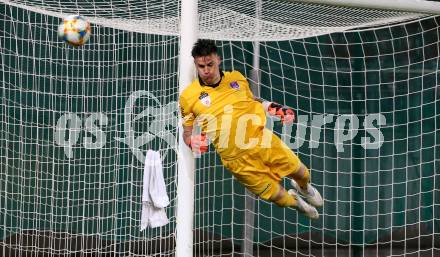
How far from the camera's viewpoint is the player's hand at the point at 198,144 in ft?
20.4

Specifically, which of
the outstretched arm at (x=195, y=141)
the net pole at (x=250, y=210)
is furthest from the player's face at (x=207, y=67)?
the net pole at (x=250, y=210)

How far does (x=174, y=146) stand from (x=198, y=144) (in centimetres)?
195

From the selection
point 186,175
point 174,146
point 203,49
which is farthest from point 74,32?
point 174,146

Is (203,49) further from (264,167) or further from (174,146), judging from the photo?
(174,146)

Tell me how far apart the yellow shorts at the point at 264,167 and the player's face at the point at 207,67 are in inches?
22.9

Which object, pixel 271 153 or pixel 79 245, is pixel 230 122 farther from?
pixel 79 245

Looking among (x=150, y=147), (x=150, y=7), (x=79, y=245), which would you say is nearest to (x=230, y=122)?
(x=150, y=7)

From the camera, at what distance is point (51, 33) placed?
9.03 metres

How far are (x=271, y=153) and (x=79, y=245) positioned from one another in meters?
2.94

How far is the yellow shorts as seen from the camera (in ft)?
21.6

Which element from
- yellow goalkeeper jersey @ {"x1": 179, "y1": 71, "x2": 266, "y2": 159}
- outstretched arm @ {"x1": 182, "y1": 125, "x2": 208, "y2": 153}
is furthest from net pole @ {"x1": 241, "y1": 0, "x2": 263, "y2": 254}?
outstretched arm @ {"x1": 182, "y1": 125, "x2": 208, "y2": 153}

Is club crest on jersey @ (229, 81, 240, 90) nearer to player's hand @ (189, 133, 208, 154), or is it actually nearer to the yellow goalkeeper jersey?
the yellow goalkeeper jersey

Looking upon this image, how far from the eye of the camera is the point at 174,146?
8164 millimetres

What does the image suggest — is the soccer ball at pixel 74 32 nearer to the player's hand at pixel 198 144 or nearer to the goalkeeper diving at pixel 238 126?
the goalkeeper diving at pixel 238 126
